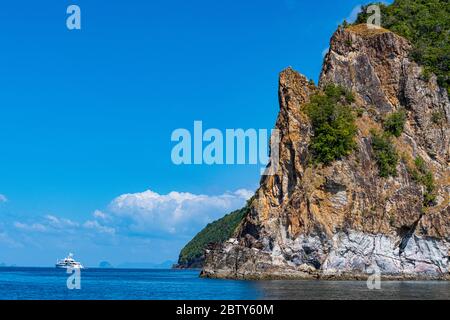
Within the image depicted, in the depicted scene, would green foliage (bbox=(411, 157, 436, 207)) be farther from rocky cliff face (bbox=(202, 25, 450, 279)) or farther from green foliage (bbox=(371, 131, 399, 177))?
green foliage (bbox=(371, 131, 399, 177))

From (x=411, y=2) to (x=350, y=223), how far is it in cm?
4794

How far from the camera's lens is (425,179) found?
267 ft

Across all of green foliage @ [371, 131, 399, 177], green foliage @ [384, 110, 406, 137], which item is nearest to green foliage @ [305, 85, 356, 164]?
green foliage @ [371, 131, 399, 177]

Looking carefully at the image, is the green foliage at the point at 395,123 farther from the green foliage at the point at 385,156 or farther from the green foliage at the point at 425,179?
the green foliage at the point at 425,179

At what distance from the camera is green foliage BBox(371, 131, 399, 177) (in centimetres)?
8038

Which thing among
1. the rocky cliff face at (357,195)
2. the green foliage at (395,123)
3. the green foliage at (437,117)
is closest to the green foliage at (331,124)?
the rocky cliff face at (357,195)

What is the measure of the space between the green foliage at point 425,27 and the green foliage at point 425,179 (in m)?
14.7

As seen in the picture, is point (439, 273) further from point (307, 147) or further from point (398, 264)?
point (307, 147)

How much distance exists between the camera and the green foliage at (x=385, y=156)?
80.4 metres

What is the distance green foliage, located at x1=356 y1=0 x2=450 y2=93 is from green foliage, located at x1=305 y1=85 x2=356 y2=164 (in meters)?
14.3

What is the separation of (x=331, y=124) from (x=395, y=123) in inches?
396

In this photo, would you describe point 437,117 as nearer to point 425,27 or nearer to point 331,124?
point 331,124
